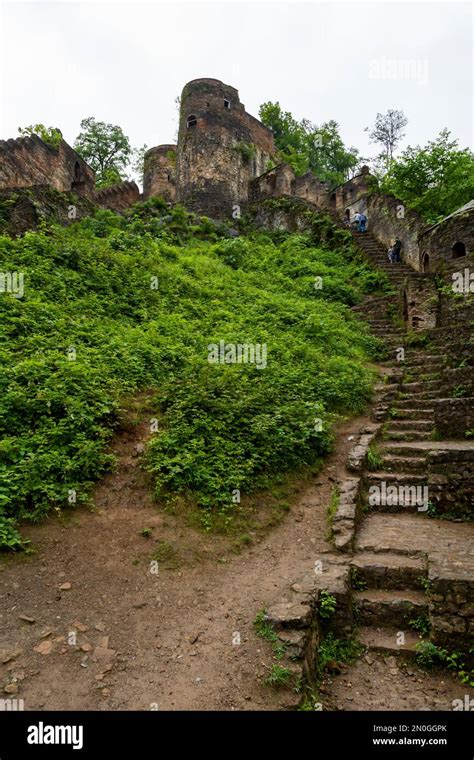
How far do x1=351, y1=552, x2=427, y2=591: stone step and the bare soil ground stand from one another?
1.86 feet

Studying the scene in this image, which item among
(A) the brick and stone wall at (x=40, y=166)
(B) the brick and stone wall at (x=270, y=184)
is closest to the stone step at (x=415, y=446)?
(A) the brick and stone wall at (x=40, y=166)

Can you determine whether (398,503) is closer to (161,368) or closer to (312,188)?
(161,368)

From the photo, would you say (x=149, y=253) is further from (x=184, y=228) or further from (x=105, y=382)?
(x=105, y=382)

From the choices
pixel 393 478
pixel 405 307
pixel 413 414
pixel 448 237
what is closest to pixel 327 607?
pixel 393 478

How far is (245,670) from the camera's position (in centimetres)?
347

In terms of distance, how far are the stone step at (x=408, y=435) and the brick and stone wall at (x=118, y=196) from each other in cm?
1910

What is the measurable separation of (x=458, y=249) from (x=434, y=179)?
1111cm

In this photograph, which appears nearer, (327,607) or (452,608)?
(452,608)

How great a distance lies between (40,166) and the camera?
18422 millimetres

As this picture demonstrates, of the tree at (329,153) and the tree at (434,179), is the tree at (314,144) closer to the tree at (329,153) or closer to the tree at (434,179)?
the tree at (329,153)

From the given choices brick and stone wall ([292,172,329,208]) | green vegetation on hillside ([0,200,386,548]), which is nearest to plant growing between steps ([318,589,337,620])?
green vegetation on hillside ([0,200,386,548])

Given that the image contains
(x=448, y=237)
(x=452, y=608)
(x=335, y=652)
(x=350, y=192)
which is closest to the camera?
(x=452, y=608)

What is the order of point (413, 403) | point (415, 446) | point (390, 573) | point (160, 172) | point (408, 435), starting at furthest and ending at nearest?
point (160, 172)
point (413, 403)
point (408, 435)
point (415, 446)
point (390, 573)

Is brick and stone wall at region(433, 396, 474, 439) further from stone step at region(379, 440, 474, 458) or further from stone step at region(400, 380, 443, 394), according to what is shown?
stone step at region(400, 380, 443, 394)
